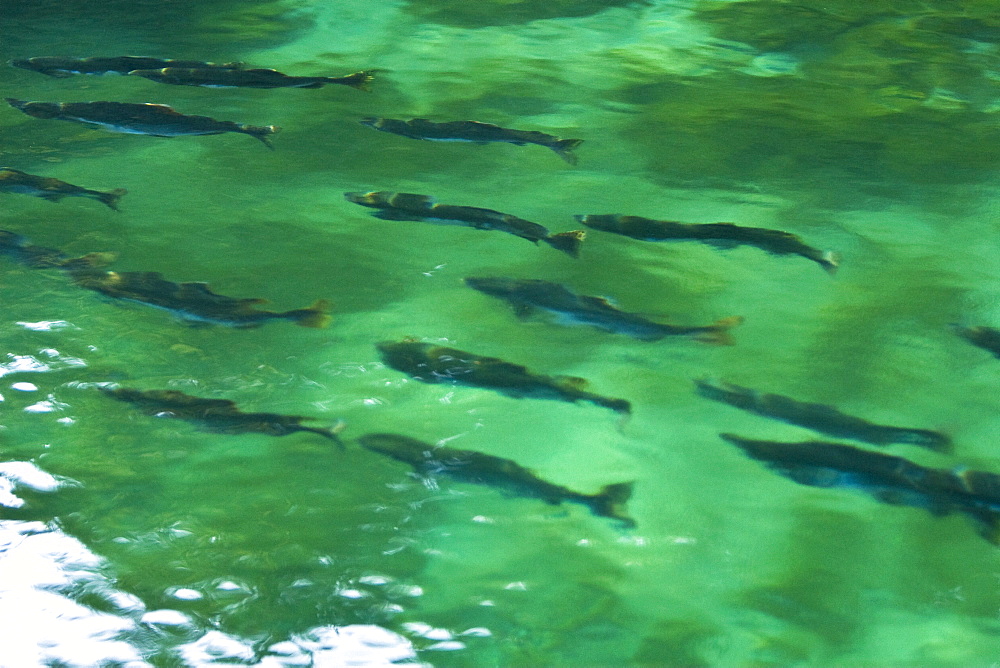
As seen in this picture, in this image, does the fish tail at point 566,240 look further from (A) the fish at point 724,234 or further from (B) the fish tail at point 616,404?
(B) the fish tail at point 616,404

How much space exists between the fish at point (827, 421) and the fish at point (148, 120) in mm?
2650

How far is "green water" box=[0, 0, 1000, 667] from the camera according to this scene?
2.30m

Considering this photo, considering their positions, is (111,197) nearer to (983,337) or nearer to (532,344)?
(532,344)

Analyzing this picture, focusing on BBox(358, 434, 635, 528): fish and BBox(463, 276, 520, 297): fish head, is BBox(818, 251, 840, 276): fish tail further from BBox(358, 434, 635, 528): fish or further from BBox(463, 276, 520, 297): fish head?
BBox(358, 434, 635, 528): fish

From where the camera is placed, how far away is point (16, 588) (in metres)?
2.25

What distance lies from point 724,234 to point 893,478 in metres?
1.34

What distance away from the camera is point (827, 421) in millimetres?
2887

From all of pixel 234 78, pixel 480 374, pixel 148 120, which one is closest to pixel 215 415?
pixel 480 374

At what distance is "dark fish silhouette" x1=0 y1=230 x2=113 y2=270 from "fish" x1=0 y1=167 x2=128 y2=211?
422 millimetres

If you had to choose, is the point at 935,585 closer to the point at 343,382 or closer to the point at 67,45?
the point at 343,382

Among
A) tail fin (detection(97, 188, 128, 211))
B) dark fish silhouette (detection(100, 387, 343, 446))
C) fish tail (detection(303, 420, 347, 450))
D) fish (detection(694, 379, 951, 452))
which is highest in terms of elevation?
tail fin (detection(97, 188, 128, 211))

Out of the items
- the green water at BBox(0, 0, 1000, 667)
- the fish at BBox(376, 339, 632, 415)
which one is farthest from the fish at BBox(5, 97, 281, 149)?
the fish at BBox(376, 339, 632, 415)

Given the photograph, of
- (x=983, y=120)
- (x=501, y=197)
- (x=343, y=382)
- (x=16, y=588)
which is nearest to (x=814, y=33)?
(x=983, y=120)

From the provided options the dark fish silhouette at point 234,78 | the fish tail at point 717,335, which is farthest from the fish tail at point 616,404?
the dark fish silhouette at point 234,78
